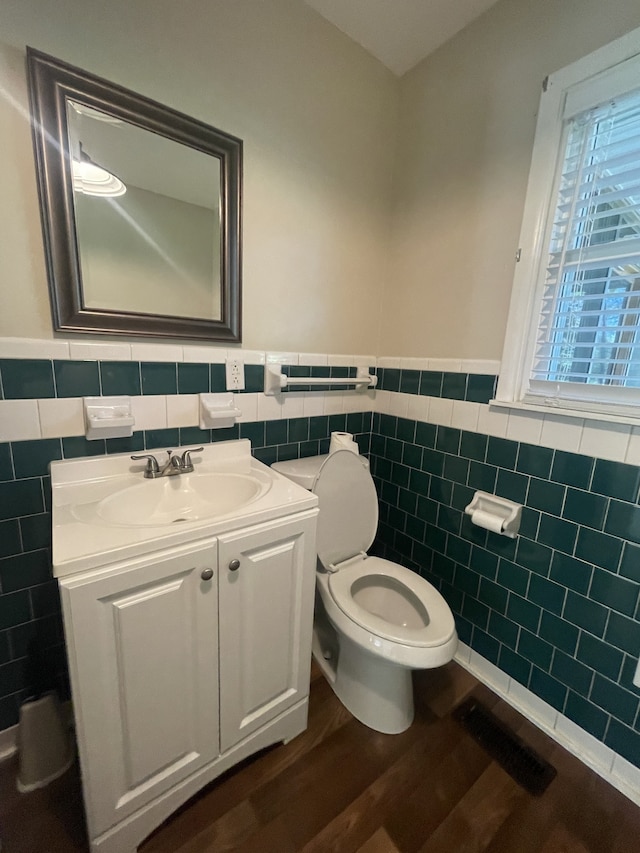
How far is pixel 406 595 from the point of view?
1.43m

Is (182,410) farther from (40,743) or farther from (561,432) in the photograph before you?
(561,432)

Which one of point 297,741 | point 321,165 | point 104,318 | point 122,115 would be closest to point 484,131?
point 321,165

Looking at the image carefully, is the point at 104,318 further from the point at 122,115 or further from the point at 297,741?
the point at 297,741

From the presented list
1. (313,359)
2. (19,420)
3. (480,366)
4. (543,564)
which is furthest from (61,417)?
(543,564)

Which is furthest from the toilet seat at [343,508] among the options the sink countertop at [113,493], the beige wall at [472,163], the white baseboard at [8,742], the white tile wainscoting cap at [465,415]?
the white baseboard at [8,742]

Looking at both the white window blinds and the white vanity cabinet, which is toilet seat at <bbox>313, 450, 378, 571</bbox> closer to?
the white vanity cabinet

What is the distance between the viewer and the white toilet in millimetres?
1142

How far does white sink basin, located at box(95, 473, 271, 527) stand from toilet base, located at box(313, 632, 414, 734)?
648 mm

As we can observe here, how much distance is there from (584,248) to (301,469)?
1.25 m

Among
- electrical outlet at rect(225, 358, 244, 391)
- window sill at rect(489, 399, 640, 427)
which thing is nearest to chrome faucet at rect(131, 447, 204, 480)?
electrical outlet at rect(225, 358, 244, 391)

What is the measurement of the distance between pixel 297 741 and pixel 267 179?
207 centimetres

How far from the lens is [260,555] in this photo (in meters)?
1.02

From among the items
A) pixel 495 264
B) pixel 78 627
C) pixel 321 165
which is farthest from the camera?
pixel 321 165

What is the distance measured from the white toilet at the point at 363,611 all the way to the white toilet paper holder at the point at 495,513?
0.33m
